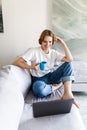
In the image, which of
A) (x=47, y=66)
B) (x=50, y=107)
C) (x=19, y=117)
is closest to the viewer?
(x=19, y=117)

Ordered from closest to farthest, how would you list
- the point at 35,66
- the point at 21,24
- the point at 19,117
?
the point at 19,117
the point at 35,66
the point at 21,24

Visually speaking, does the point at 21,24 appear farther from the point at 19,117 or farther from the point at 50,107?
the point at 19,117

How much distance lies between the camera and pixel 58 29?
3.48 metres

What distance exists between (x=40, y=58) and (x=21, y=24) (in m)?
1.31

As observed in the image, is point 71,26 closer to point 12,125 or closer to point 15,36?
point 15,36

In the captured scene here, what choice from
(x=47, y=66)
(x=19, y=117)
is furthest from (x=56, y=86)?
(x=19, y=117)

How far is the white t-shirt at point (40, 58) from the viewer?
2348mm

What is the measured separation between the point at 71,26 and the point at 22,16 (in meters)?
0.80

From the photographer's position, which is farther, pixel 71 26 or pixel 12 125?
pixel 71 26

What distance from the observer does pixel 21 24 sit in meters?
3.51

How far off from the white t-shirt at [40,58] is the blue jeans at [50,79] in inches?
2.2

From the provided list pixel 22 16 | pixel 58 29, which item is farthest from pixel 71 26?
pixel 22 16

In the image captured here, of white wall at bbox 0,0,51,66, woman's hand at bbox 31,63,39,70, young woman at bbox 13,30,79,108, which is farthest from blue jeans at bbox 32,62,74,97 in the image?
white wall at bbox 0,0,51,66

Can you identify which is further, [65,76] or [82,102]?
[82,102]
